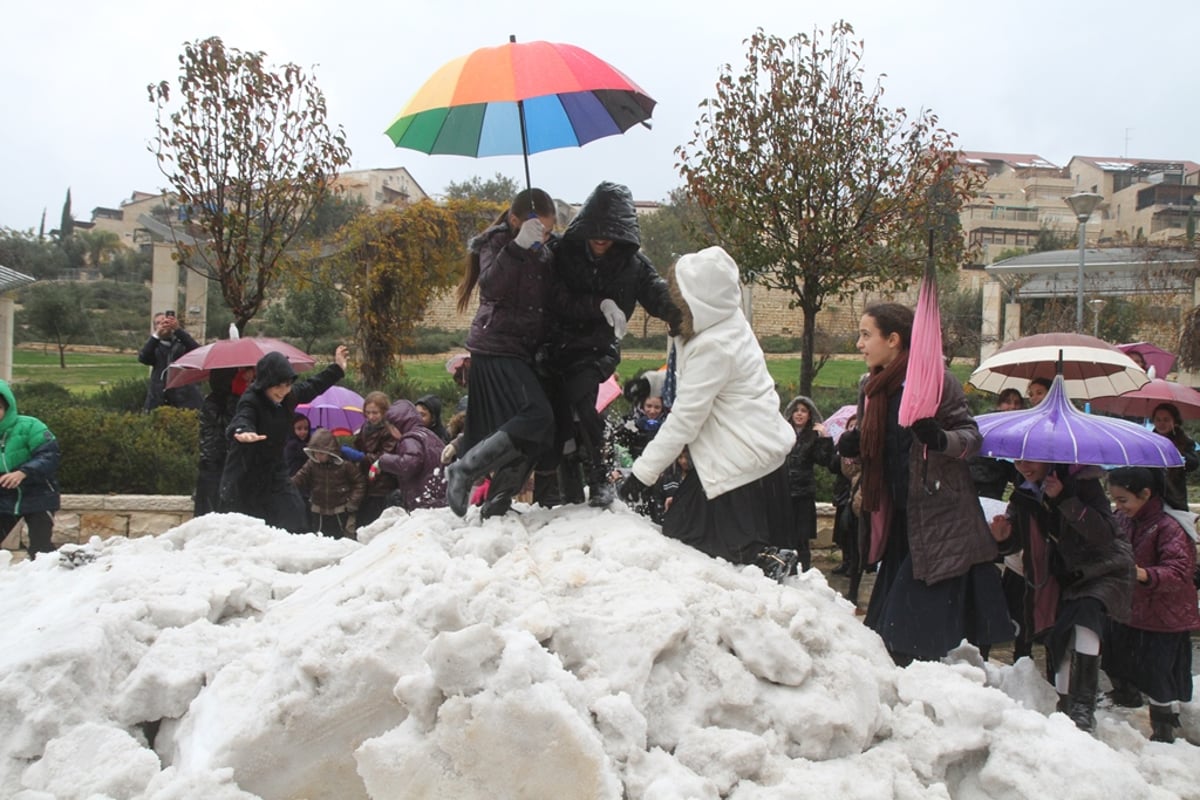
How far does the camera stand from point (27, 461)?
6598 millimetres

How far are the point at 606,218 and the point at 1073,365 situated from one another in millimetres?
4062

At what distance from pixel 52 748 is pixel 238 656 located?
0.65m

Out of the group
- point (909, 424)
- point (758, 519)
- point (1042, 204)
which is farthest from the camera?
point (1042, 204)

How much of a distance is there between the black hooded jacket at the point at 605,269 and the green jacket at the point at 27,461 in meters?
4.29

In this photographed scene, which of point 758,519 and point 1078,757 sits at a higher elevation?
point 758,519

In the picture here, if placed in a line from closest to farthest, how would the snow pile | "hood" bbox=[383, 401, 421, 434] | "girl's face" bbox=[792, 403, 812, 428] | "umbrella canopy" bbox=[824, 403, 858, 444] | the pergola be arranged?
the snow pile < "umbrella canopy" bbox=[824, 403, 858, 444] < "girl's face" bbox=[792, 403, 812, 428] < "hood" bbox=[383, 401, 421, 434] < the pergola

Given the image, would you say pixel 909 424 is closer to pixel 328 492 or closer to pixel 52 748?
pixel 52 748

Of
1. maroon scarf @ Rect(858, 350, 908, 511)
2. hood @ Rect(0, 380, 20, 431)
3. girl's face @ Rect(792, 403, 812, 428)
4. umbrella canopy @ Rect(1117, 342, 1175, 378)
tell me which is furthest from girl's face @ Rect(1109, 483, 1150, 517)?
hood @ Rect(0, 380, 20, 431)

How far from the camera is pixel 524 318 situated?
4449 millimetres

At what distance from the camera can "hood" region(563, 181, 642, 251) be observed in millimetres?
4395

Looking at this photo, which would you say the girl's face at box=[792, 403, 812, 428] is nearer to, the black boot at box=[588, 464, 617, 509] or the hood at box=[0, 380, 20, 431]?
the black boot at box=[588, 464, 617, 509]

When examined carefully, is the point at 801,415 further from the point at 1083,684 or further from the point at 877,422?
the point at 1083,684

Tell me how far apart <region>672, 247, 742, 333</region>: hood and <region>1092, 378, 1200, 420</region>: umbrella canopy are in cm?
403

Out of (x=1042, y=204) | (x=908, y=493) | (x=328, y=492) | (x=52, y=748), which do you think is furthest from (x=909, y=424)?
(x=1042, y=204)
